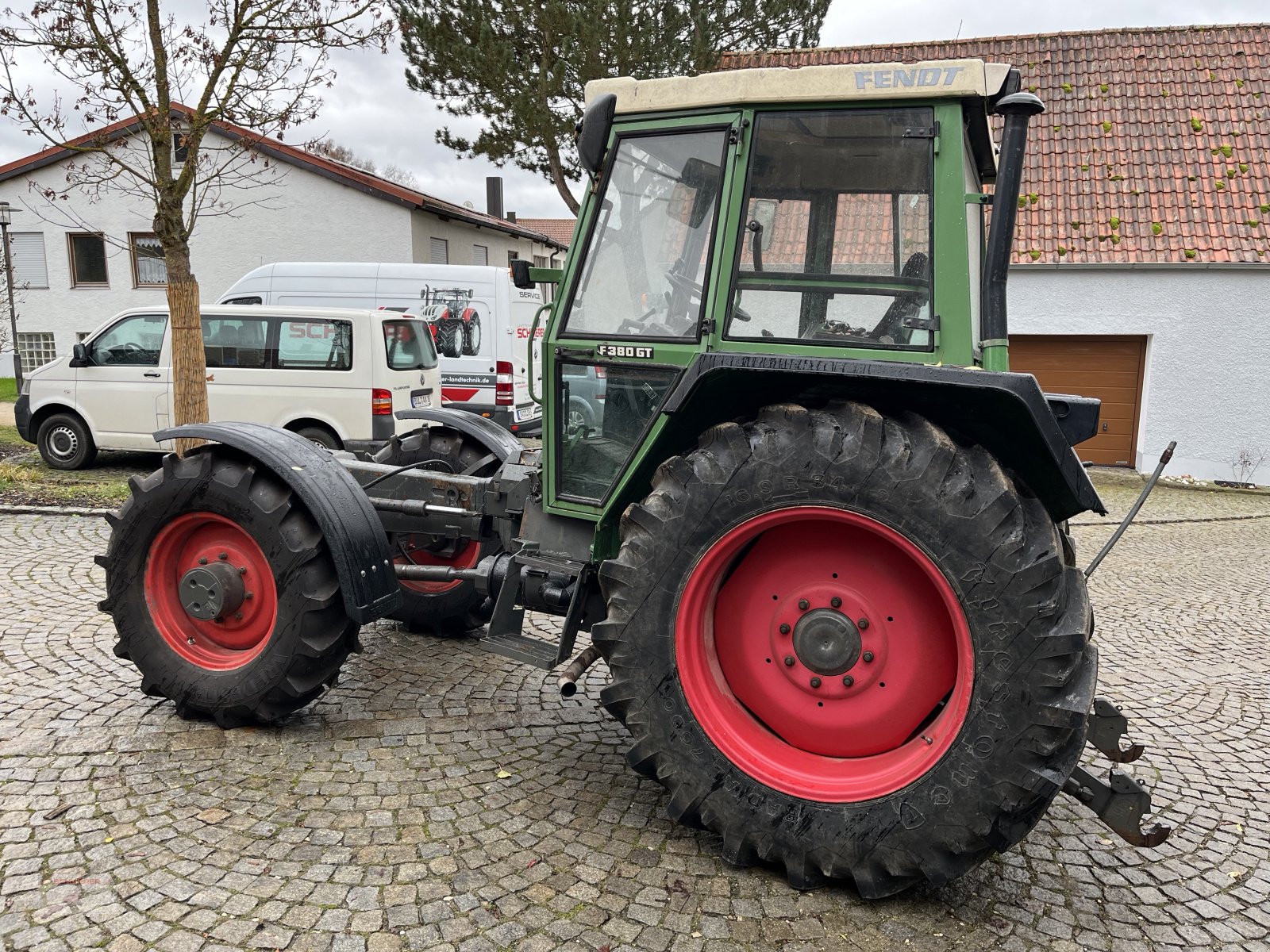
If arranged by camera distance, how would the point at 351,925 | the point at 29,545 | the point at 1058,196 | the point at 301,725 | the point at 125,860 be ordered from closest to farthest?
the point at 351,925 < the point at 125,860 < the point at 301,725 < the point at 29,545 < the point at 1058,196

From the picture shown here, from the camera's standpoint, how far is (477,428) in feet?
16.0

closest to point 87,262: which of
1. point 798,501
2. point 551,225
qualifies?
point 798,501

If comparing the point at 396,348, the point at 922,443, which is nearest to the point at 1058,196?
the point at 396,348

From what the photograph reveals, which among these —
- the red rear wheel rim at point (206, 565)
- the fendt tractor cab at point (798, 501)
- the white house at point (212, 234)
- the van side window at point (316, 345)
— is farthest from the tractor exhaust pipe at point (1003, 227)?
the white house at point (212, 234)

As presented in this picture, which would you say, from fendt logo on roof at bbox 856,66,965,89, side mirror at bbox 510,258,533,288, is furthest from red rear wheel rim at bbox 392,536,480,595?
fendt logo on roof at bbox 856,66,965,89

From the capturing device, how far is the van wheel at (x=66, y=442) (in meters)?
10.4

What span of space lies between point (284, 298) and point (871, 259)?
40.0 feet

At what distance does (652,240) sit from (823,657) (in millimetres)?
1520

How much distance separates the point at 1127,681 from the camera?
4.77 meters

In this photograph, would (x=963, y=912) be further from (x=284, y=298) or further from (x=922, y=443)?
(x=284, y=298)

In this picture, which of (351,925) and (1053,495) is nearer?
(351,925)

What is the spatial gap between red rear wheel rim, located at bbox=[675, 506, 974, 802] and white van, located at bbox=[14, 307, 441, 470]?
7.01 metres

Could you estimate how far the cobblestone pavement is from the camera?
2.53 m

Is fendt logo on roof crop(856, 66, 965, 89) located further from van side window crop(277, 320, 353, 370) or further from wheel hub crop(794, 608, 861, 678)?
van side window crop(277, 320, 353, 370)
